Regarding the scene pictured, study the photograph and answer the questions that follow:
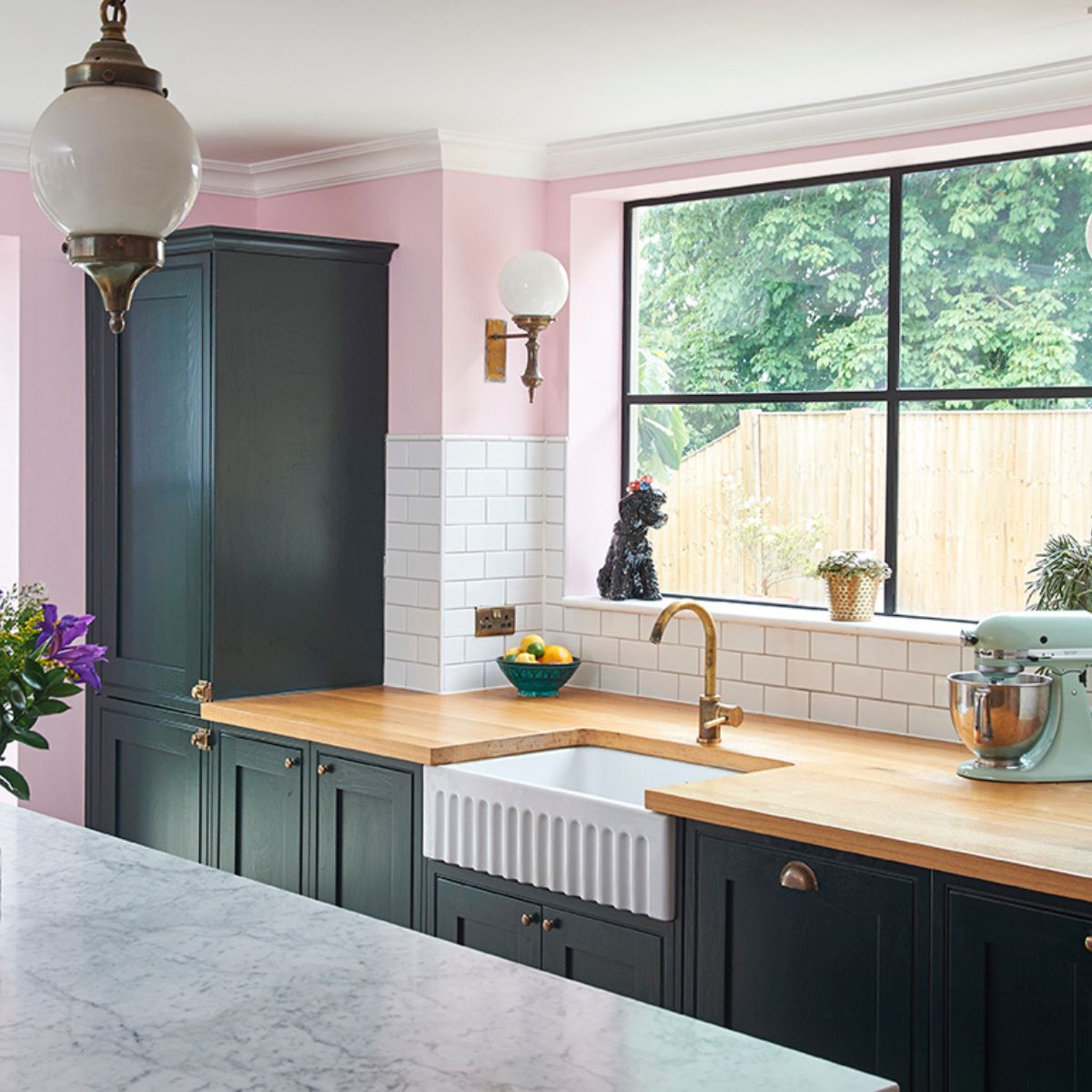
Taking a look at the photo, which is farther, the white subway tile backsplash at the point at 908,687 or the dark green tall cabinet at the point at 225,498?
the dark green tall cabinet at the point at 225,498

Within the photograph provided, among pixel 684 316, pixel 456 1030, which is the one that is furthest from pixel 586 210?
pixel 456 1030

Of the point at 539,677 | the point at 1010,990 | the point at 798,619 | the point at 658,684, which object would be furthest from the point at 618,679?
the point at 1010,990

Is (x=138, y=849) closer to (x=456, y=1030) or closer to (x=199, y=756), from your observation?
(x=456, y=1030)

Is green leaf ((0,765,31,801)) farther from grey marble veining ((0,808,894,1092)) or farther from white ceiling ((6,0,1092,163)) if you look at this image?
white ceiling ((6,0,1092,163))

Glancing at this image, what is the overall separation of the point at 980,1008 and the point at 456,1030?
1.33 m

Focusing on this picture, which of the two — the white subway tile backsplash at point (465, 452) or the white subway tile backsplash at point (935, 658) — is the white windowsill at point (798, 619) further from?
the white subway tile backsplash at point (465, 452)

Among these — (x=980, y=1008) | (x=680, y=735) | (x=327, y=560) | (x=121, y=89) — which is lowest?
(x=980, y=1008)

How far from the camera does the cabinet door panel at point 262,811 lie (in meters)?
4.13

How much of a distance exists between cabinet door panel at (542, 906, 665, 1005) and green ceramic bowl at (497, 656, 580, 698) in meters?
1.12

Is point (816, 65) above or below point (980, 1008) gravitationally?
above

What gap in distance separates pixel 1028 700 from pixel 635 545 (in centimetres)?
163

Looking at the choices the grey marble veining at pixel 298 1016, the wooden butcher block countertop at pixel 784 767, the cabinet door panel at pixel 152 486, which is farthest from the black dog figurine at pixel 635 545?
the grey marble veining at pixel 298 1016

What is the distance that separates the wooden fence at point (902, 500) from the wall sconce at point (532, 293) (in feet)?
1.96

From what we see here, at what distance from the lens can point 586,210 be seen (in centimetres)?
475
